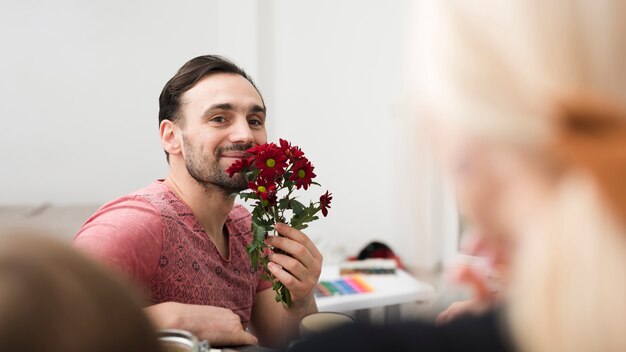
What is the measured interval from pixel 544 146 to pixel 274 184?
82 centimetres

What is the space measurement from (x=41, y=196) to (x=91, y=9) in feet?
4.12

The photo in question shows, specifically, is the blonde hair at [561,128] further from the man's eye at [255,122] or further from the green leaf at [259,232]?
the man's eye at [255,122]

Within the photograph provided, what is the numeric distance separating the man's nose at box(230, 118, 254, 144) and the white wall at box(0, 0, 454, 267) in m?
1.64

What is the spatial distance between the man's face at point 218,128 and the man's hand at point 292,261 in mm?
330

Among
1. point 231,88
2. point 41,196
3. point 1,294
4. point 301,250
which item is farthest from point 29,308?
point 41,196

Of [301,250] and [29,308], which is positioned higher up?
[29,308]

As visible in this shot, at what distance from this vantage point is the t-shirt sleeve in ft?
4.03

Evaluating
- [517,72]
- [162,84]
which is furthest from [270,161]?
[162,84]

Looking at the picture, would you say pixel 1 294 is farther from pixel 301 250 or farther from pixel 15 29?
pixel 15 29

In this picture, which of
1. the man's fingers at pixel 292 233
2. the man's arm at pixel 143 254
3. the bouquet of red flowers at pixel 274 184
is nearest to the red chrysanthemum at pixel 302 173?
the bouquet of red flowers at pixel 274 184

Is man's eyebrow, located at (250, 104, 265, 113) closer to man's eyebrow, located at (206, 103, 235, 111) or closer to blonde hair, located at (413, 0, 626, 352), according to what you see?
man's eyebrow, located at (206, 103, 235, 111)

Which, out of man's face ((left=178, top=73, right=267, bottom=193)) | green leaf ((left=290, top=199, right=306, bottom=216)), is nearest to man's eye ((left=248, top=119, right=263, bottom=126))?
man's face ((left=178, top=73, right=267, bottom=193))

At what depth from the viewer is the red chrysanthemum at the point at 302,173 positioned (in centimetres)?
120

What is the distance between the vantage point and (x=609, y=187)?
0.38 meters
